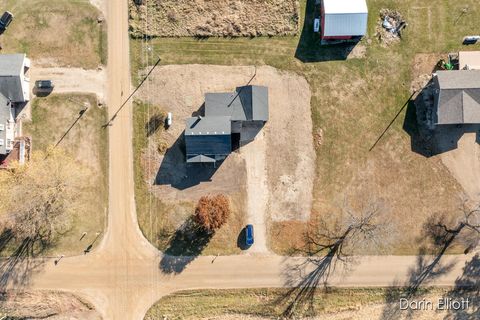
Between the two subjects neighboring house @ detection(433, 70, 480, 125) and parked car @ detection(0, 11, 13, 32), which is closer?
neighboring house @ detection(433, 70, 480, 125)

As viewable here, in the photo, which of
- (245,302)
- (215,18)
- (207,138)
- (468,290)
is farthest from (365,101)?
(245,302)

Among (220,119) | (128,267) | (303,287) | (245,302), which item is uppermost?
(220,119)

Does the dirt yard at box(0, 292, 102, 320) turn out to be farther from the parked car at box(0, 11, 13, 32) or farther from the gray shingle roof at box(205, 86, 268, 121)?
the parked car at box(0, 11, 13, 32)

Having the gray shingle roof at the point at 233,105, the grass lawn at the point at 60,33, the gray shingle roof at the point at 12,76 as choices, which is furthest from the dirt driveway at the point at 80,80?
the gray shingle roof at the point at 233,105

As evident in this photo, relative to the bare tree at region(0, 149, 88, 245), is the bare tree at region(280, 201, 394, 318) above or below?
below

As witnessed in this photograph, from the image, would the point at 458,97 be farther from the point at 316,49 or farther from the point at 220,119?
the point at 220,119

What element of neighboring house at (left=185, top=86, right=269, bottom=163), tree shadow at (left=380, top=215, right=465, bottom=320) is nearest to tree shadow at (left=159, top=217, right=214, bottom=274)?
neighboring house at (left=185, top=86, right=269, bottom=163)

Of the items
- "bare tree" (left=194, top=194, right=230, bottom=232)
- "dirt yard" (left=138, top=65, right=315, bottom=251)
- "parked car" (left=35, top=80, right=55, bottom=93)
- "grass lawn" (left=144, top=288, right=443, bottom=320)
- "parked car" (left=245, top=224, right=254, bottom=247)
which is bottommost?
"grass lawn" (left=144, top=288, right=443, bottom=320)

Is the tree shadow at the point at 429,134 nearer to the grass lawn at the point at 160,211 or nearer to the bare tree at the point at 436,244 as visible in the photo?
the bare tree at the point at 436,244
